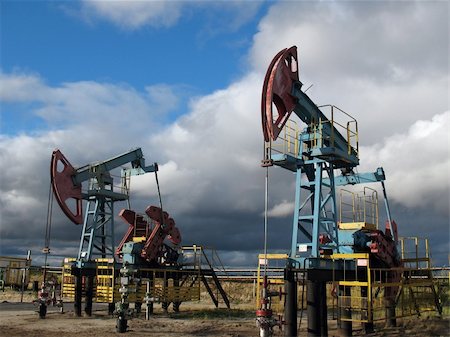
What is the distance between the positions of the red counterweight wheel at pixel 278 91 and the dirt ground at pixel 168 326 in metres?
5.57

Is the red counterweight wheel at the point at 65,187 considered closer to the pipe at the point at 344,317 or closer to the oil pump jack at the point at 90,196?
the oil pump jack at the point at 90,196

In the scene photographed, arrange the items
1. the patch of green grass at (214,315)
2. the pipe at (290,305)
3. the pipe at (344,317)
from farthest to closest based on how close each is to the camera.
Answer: the patch of green grass at (214,315), the pipe at (344,317), the pipe at (290,305)

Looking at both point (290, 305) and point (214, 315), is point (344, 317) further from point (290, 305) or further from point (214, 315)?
point (214, 315)

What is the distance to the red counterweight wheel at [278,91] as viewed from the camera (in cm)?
1311

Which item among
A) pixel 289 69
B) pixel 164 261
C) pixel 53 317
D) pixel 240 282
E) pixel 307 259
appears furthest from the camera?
pixel 240 282

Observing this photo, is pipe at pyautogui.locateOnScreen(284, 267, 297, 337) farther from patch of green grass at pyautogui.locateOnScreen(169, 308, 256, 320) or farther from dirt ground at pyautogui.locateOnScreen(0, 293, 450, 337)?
patch of green grass at pyautogui.locateOnScreen(169, 308, 256, 320)

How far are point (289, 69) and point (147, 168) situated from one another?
9.59 m

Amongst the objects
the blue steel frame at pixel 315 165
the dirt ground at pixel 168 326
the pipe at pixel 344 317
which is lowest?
the dirt ground at pixel 168 326

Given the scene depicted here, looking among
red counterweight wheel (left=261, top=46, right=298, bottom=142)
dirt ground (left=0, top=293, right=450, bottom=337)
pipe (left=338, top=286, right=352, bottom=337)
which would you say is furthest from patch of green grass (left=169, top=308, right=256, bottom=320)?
red counterweight wheel (left=261, top=46, right=298, bottom=142)

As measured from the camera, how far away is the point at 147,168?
72.4 feet

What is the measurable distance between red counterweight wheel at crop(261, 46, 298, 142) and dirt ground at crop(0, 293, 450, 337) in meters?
5.57

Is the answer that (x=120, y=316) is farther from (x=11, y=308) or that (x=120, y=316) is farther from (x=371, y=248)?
(x=11, y=308)

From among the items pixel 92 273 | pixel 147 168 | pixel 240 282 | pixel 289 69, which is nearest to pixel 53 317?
pixel 92 273

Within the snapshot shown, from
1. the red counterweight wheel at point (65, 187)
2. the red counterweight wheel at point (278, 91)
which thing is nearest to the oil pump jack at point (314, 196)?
the red counterweight wheel at point (278, 91)
